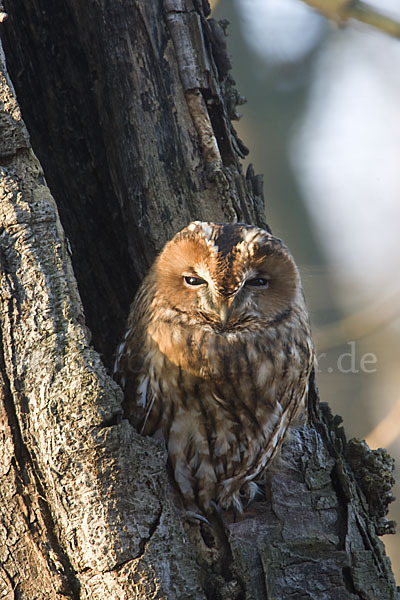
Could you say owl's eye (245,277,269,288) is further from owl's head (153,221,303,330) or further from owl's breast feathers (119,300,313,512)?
owl's breast feathers (119,300,313,512)

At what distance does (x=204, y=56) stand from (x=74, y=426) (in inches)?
58.6

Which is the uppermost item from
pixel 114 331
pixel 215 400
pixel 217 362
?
pixel 114 331

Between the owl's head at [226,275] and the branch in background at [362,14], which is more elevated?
the branch in background at [362,14]

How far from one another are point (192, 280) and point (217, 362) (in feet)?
0.91

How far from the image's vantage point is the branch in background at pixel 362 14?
316cm

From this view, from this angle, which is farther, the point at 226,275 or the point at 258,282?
the point at 258,282

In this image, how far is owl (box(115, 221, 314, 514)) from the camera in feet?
6.70

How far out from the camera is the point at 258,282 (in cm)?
213

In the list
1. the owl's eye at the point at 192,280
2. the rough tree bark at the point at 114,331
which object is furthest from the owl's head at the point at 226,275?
the rough tree bark at the point at 114,331

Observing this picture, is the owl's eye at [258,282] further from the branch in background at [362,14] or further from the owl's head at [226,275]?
the branch in background at [362,14]

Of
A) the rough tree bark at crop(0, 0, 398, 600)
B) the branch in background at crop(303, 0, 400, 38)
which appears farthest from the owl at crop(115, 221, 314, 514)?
the branch in background at crop(303, 0, 400, 38)

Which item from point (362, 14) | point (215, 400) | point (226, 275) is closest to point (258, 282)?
point (226, 275)

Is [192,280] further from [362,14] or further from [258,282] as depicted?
[362,14]

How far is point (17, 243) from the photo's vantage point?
1.72 metres
